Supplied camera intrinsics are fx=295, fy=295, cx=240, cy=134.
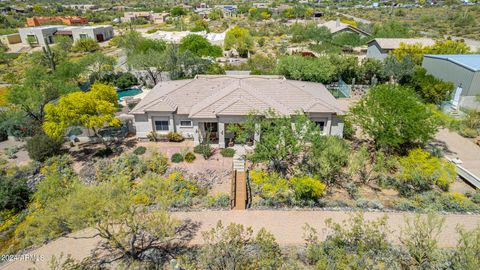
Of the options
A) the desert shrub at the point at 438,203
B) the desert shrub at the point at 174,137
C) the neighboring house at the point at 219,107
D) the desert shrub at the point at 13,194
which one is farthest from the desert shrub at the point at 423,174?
the desert shrub at the point at 13,194

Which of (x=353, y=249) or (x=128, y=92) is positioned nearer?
(x=353, y=249)

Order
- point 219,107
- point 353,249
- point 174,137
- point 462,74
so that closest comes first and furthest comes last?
point 353,249
point 219,107
point 174,137
point 462,74

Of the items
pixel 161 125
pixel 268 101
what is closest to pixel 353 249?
pixel 268 101

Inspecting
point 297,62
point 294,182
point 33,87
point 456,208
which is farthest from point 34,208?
point 297,62

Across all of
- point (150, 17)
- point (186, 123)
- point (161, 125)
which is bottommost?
point (161, 125)

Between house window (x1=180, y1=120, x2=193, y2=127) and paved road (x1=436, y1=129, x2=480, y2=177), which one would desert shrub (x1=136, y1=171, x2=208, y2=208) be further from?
paved road (x1=436, y1=129, x2=480, y2=177)

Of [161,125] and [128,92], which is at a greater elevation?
[161,125]

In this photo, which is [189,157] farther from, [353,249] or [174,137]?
[353,249]

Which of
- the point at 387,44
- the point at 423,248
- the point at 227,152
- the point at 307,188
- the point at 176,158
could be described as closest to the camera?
the point at 423,248
